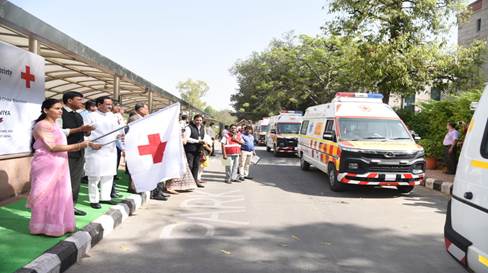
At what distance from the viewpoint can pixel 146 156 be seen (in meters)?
6.23

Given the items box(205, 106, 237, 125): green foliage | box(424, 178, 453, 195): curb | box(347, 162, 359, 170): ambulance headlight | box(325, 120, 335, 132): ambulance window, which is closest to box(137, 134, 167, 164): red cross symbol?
box(347, 162, 359, 170): ambulance headlight

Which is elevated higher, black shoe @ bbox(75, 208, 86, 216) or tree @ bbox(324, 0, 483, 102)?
tree @ bbox(324, 0, 483, 102)

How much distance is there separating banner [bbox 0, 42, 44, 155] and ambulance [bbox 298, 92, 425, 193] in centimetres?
625

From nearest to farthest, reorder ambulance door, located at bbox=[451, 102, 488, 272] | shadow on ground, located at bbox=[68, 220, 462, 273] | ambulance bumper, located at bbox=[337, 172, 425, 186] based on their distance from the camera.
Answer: ambulance door, located at bbox=[451, 102, 488, 272]
shadow on ground, located at bbox=[68, 220, 462, 273]
ambulance bumper, located at bbox=[337, 172, 425, 186]

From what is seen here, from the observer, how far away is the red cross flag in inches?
241

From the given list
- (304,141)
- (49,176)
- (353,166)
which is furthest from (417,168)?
(49,176)

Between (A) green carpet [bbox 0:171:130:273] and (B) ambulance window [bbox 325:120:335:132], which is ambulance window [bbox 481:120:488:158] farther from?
(B) ambulance window [bbox 325:120:335:132]

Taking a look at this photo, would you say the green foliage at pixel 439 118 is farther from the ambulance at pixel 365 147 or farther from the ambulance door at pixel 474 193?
the ambulance door at pixel 474 193

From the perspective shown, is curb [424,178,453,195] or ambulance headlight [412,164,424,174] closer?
ambulance headlight [412,164,424,174]

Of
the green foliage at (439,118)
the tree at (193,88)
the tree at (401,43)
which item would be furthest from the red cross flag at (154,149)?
the tree at (193,88)

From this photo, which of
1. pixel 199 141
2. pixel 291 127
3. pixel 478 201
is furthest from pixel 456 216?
pixel 291 127

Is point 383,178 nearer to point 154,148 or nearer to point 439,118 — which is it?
point 154,148

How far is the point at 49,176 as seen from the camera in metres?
4.83

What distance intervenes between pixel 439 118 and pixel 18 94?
13325 mm
